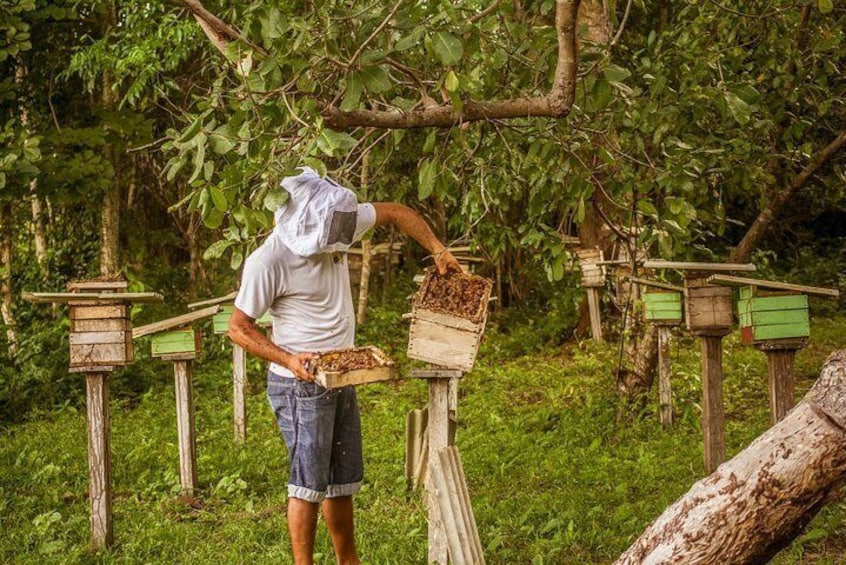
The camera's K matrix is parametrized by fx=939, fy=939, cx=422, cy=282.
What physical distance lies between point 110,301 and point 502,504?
2.71 meters

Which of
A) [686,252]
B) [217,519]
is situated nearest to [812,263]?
[686,252]

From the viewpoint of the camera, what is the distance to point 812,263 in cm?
1546

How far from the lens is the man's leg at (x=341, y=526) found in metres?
4.68

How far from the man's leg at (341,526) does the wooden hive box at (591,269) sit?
7.08 meters

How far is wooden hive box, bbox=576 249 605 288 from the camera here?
11344mm

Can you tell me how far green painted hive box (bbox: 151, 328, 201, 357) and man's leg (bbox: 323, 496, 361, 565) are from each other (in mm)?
2265

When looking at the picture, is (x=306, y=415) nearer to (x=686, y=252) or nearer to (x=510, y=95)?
(x=510, y=95)

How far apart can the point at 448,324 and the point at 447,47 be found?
1626mm

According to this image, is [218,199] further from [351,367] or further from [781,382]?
[781,382]

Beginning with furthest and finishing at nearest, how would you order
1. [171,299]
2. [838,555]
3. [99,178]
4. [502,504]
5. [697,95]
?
1. [171,299]
2. [99,178]
3. [502,504]
4. [697,95]
5. [838,555]

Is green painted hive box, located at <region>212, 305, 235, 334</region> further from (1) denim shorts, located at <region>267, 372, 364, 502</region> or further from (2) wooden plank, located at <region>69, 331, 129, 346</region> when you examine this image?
(1) denim shorts, located at <region>267, 372, 364, 502</region>

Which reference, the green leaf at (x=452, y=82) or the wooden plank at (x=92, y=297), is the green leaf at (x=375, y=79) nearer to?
the green leaf at (x=452, y=82)

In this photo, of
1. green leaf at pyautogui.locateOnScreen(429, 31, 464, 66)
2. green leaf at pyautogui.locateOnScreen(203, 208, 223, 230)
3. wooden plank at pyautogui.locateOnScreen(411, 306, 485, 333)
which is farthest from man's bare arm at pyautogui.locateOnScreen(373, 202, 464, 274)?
green leaf at pyautogui.locateOnScreen(203, 208, 223, 230)

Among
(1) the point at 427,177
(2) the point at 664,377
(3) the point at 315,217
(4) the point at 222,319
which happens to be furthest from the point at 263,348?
(2) the point at 664,377
